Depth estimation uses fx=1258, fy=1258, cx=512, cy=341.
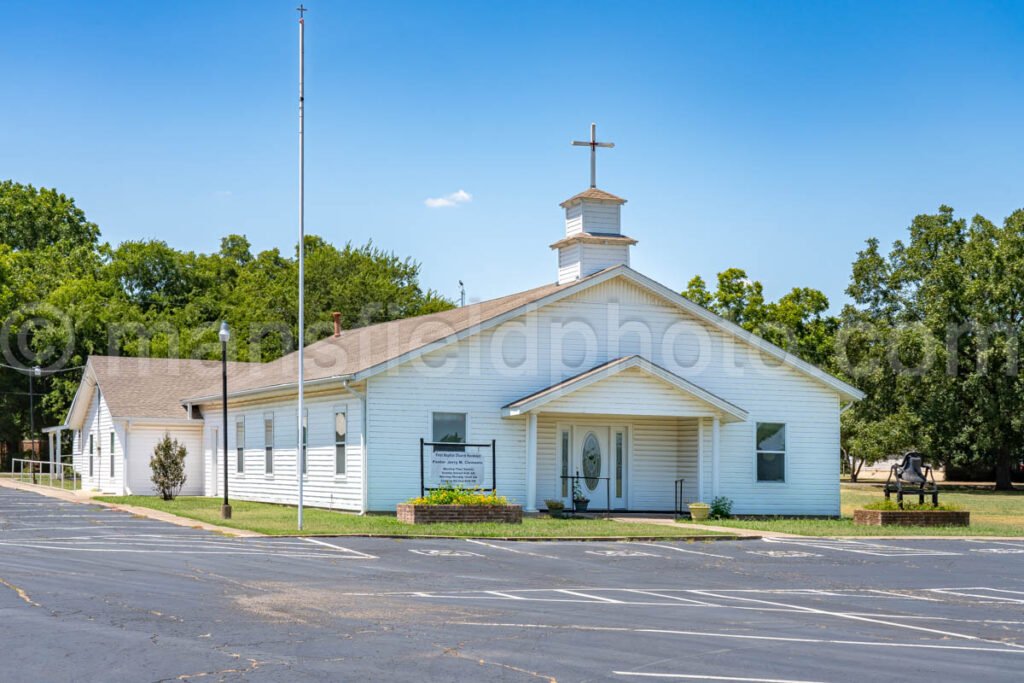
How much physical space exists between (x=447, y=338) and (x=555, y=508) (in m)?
4.67

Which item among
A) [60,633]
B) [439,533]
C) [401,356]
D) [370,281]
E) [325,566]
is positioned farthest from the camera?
[370,281]

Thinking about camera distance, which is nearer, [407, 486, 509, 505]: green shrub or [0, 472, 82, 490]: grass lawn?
[407, 486, 509, 505]: green shrub

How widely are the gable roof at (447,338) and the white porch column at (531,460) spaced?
8.37 ft

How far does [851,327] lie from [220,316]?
1588 inches

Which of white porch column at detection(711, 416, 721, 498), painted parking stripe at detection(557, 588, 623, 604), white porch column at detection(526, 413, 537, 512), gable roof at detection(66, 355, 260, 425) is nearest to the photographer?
painted parking stripe at detection(557, 588, 623, 604)

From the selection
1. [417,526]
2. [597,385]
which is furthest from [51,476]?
[417,526]

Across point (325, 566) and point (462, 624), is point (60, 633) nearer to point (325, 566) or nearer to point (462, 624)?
point (462, 624)

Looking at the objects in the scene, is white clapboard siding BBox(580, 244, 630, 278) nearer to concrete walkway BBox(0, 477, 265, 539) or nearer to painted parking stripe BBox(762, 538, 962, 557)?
painted parking stripe BBox(762, 538, 962, 557)

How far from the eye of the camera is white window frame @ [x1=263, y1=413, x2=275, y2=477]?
34375 millimetres

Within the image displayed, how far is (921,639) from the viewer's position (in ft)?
40.8

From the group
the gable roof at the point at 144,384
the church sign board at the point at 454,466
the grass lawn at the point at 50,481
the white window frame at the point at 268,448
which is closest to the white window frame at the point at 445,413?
the church sign board at the point at 454,466

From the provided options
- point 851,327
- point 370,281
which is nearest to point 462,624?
point 851,327

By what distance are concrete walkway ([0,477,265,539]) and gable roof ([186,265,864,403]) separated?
4.36 meters

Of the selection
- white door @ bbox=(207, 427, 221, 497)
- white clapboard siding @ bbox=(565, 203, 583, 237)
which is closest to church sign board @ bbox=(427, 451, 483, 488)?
white clapboard siding @ bbox=(565, 203, 583, 237)
